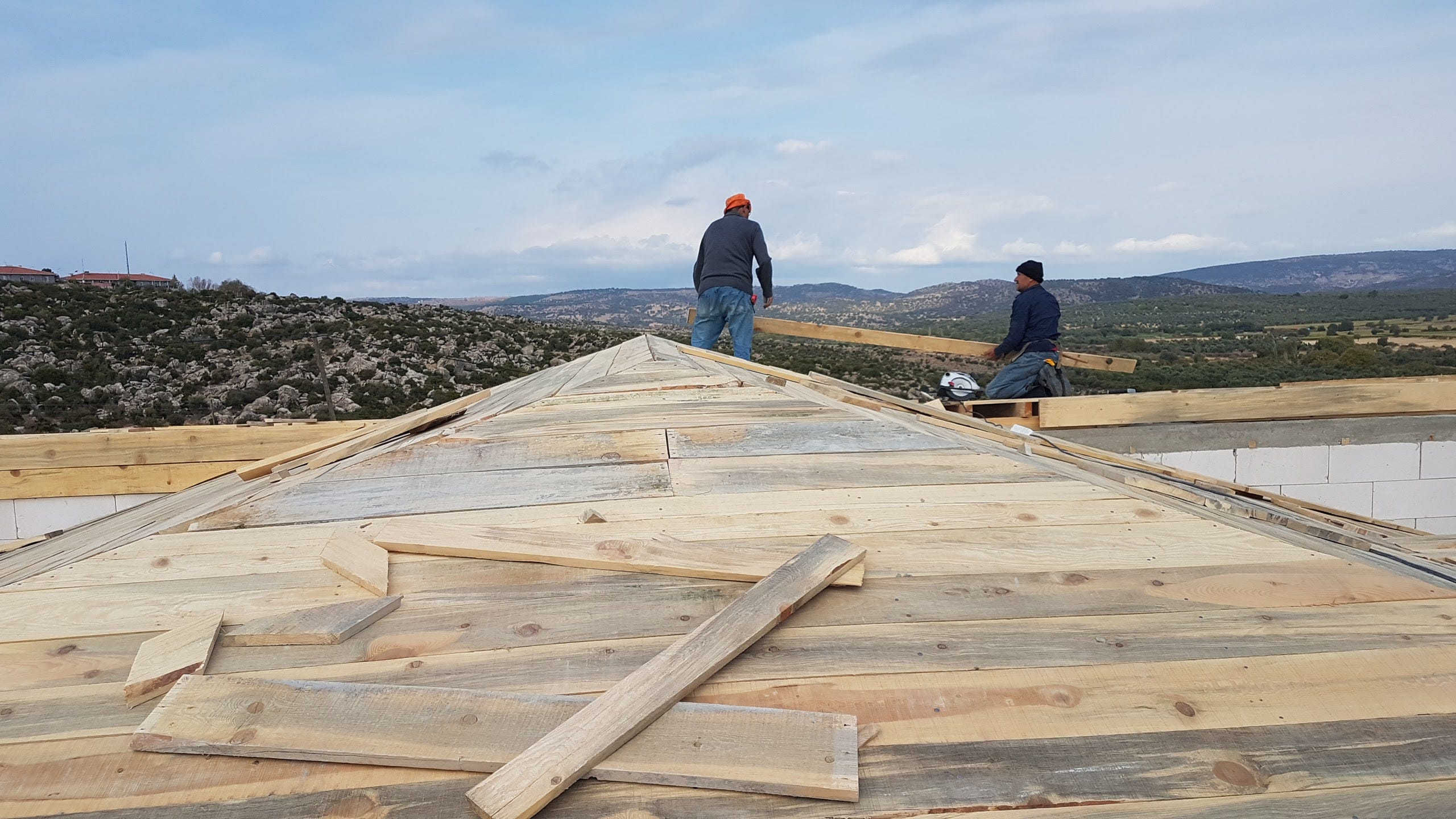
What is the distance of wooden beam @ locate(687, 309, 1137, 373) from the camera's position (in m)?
7.97

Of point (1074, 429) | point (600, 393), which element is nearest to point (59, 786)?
point (600, 393)

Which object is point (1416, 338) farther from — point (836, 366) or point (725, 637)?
point (725, 637)

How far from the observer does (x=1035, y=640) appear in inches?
63.0

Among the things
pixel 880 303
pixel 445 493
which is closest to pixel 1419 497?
pixel 445 493


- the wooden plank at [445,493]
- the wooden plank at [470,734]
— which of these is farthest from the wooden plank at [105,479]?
the wooden plank at [470,734]

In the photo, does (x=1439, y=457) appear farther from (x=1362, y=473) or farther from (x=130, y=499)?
(x=130, y=499)

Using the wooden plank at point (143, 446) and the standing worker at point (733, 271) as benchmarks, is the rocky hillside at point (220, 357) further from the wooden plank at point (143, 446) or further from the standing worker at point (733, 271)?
the standing worker at point (733, 271)

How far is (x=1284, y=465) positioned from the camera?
615cm

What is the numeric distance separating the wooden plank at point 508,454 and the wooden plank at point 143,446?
254 cm

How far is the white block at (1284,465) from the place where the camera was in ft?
20.1

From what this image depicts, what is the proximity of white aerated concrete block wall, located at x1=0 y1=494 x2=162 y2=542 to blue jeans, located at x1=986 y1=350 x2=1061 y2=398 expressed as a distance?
275 inches

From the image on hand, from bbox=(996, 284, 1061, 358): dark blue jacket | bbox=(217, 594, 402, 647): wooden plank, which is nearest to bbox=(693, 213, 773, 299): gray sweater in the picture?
bbox=(996, 284, 1061, 358): dark blue jacket

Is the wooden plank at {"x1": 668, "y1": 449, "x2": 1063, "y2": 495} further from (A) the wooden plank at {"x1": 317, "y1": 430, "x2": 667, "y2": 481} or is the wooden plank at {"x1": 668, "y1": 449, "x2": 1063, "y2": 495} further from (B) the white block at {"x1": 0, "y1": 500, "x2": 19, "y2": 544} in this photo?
(B) the white block at {"x1": 0, "y1": 500, "x2": 19, "y2": 544}

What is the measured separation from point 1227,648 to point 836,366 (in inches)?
965
